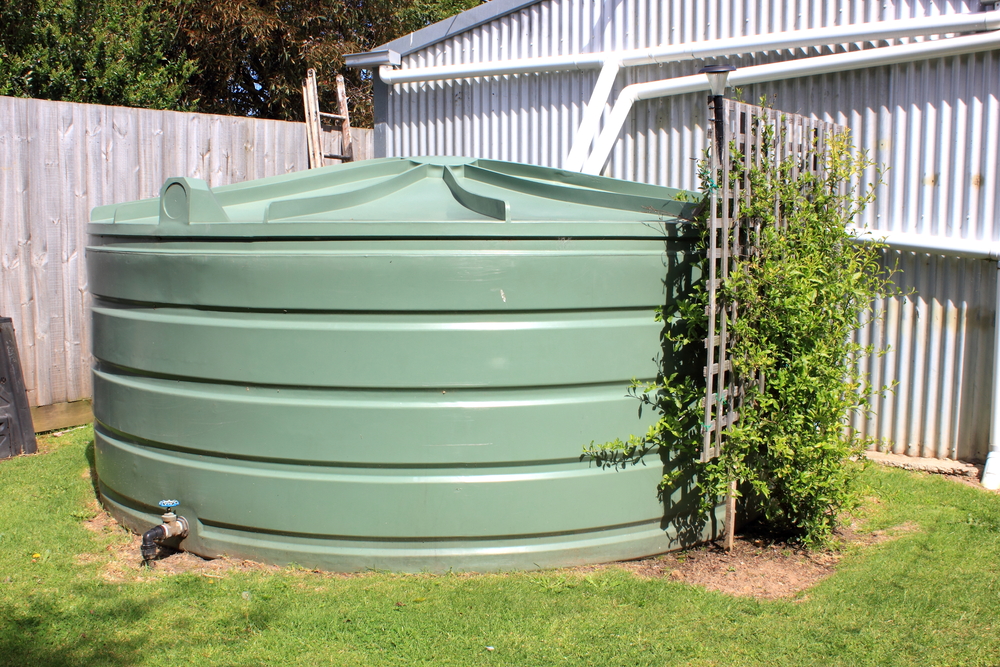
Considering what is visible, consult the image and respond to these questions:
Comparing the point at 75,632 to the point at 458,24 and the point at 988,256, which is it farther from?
the point at 458,24

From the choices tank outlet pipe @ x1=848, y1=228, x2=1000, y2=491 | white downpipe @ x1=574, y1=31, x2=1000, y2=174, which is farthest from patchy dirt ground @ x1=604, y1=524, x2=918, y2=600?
white downpipe @ x1=574, y1=31, x2=1000, y2=174

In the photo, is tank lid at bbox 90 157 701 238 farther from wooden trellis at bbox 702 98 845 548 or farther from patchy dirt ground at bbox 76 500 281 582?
patchy dirt ground at bbox 76 500 281 582

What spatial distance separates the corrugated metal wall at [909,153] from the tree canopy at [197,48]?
7.64m

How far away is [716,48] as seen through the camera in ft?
18.4

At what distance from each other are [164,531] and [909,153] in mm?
4500

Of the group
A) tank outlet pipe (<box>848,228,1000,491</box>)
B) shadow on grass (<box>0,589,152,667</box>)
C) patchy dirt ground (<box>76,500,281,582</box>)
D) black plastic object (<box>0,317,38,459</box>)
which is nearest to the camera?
shadow on grass (<box>0,589,152,667</box>)

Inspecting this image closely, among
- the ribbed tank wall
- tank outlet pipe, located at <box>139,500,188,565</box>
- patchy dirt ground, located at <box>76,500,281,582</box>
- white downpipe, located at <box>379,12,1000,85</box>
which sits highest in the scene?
white downpipe, located at <box>379,12,1000,85</box>

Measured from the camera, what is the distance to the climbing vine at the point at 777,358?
3.45 meters

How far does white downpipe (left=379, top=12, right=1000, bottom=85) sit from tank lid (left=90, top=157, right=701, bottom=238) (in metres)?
1.89

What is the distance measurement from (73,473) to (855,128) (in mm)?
5122

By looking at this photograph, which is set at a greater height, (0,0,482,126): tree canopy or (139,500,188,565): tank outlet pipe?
(0,0,482,126): tree canopy

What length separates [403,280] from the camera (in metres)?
3.32

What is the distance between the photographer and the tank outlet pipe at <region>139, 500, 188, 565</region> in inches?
141

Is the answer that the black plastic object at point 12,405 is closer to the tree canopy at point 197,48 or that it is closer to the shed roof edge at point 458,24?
the shed roof edge at point 458,24
